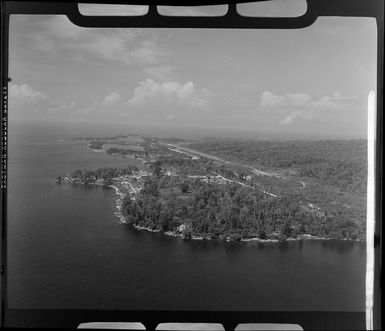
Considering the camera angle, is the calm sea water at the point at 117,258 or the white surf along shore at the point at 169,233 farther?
the white surf along shore at the point at 169,233

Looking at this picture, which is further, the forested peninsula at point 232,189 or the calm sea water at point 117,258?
the forested peninsula at point 232,189

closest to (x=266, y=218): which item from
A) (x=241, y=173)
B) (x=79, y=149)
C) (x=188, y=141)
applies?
(x=241, y=173)

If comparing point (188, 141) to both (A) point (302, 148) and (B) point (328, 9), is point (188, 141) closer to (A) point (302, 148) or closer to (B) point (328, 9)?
(A) point (302, 148)

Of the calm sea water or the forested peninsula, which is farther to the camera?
the forested peninsula

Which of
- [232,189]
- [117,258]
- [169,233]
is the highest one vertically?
[232,189]

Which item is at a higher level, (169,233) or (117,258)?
(169,233)

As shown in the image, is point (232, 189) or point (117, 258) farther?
point (232, 189)

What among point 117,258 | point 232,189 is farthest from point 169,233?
point 232,189

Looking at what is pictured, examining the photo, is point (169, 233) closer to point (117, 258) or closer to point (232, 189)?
point (117, 258)
